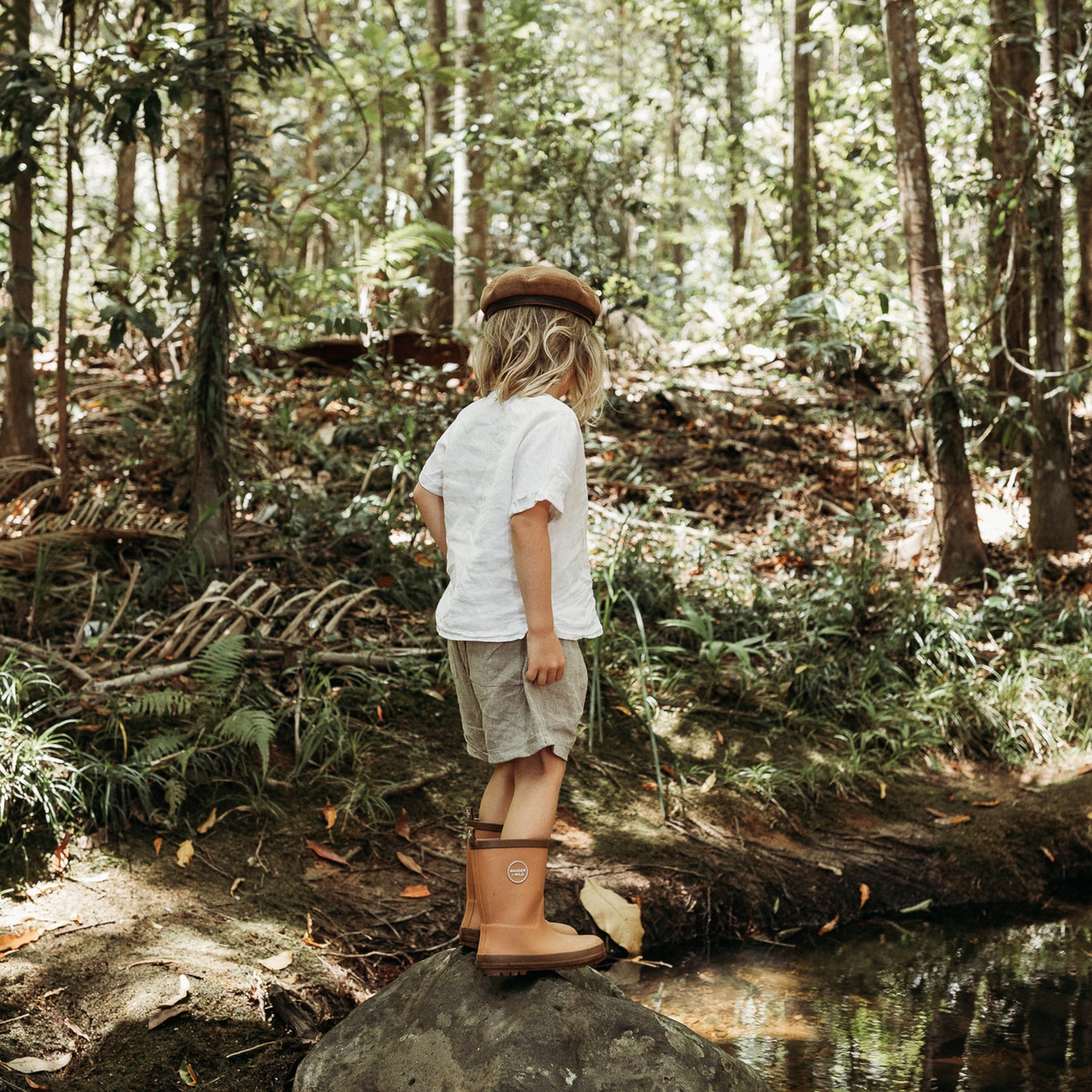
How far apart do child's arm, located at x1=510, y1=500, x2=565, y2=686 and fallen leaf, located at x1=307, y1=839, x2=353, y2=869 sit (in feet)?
6.40

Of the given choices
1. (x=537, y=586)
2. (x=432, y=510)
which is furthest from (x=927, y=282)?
(x=537, y=586)

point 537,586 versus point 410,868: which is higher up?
point 537,586

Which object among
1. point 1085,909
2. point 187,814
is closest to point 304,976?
point 187,814

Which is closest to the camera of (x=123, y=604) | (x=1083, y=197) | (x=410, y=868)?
(x=410, y=868)

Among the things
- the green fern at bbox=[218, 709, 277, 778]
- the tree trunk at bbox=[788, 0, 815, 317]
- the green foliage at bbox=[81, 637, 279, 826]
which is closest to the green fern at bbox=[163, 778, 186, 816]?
the green foliage at bbox=[81, 637, 279, 826]

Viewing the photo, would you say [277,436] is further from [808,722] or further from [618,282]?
[808,722]

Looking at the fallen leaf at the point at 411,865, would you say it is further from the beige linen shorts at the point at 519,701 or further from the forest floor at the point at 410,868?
the beige linen shorts at the point at 519,701

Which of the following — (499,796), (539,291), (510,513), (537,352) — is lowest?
(499,796)

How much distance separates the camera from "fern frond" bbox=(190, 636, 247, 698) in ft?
14.3

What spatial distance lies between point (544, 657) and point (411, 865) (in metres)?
2.00

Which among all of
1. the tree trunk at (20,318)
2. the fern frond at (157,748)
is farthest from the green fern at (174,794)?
the tree trunk at (20,318)

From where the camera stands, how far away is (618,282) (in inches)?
330

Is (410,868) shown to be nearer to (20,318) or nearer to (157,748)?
(157,748)

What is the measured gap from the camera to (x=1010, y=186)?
22.2ft
